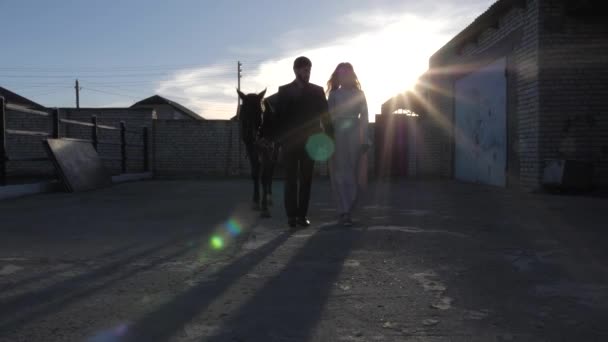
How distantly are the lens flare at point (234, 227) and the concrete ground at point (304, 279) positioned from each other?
1 centimetres

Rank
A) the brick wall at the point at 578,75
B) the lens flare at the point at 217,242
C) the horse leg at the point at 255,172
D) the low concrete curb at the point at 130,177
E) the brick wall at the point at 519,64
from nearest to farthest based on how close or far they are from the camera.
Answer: the lens flare at the point at 217,242, the horse leg at the point at 255,172, the brick wall at the point at 578,75, the brick wall at the point at 519,64, the low concrete curb at the point at 130,177

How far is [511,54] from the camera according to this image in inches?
378

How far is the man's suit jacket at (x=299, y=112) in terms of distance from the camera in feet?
15.4

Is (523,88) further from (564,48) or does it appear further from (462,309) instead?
(462,309)

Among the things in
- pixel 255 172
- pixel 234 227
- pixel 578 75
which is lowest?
pixel 234 227

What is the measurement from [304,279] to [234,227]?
2116 millimetres

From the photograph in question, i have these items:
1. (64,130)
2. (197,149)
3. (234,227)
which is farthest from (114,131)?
(234,227)

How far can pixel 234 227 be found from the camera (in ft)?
15.5

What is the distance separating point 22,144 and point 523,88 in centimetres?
1684

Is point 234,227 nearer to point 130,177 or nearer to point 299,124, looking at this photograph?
point 299,124

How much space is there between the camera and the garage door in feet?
33.4

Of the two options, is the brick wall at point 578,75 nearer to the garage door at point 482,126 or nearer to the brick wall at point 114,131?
the garage door at point 482,126

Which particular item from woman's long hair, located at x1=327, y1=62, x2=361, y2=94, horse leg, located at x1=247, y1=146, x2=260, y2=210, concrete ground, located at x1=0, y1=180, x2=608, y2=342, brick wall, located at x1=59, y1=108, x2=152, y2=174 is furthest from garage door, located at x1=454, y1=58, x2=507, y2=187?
brick wall, located at x1=59, y1=108, x2=152, y2=174

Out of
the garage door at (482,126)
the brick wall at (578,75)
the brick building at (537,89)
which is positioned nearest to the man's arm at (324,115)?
the brick building at (537,89)
